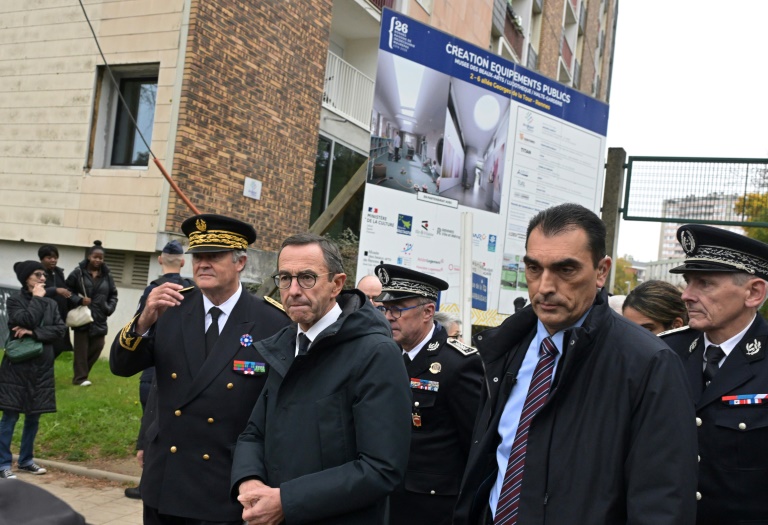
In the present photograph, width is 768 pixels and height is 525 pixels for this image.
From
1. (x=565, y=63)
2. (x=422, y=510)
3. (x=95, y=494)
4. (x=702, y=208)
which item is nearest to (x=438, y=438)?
(x=422, y=510)

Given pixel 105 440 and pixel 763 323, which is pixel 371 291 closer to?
pixel 763 323

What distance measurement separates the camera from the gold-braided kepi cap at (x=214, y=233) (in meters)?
3.98

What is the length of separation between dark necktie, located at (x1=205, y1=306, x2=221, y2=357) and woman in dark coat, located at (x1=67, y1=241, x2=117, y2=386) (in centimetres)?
729

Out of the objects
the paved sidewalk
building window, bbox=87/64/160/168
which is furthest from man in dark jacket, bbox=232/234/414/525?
building window, bbox=87/64/160/168

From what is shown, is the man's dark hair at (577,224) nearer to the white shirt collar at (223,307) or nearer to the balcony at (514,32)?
the white shirt collar at (223,307)

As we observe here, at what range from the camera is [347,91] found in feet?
55.2

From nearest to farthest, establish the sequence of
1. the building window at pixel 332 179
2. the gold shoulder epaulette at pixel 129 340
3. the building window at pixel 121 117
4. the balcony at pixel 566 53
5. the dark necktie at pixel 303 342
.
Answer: the dark necktie at pixel 303 342 < the gold shoulder epaulette at pixel 129 340 < the building window at pixel 121 117 < the building window at pixel 332 179 < the balcony at pixel 566 53

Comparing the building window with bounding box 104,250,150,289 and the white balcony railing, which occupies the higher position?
the white balcony railing

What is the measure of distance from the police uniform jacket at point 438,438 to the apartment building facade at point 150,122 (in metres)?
8.62

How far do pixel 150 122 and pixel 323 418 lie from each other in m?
10.8

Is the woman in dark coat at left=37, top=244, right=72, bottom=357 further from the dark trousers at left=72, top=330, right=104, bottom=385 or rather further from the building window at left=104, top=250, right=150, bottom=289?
the building window at left=104, top=250, right=150, bottom=289

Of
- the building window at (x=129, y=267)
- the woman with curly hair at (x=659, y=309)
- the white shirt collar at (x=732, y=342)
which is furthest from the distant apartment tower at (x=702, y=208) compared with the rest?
the building window at (x=129, y=267)

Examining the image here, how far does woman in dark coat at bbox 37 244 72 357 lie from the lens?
10.4 m

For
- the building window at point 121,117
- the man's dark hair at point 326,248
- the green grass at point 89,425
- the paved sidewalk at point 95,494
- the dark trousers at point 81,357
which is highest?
the building window at point 121,117
